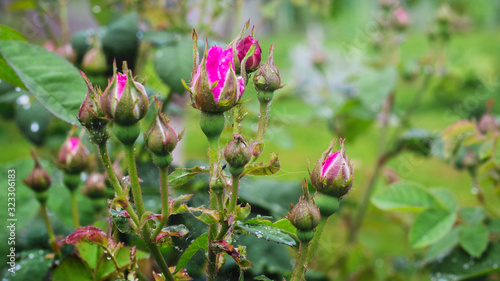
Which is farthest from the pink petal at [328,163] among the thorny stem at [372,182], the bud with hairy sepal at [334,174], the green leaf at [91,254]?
the thorny stem at [372,182]

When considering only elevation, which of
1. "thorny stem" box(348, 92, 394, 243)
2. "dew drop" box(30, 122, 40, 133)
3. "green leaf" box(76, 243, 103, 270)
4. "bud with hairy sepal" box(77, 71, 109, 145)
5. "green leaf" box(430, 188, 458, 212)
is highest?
"bud with hairy sepal" box(77, 71, 109, 145)

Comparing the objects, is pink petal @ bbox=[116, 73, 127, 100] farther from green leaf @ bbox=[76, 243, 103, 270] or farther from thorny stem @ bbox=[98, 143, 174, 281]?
green leaf @ bbox=[76, 243, 103, 270]

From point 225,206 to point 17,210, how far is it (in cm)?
38

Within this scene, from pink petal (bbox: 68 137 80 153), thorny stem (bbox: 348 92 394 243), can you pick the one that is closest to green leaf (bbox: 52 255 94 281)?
pink petal (bbox: 68 137 80 153)

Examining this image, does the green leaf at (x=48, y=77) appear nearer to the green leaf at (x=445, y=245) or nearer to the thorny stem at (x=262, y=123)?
the thorny stem at (x=262, y=123)

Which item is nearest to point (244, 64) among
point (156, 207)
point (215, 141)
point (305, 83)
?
point (215, 141)

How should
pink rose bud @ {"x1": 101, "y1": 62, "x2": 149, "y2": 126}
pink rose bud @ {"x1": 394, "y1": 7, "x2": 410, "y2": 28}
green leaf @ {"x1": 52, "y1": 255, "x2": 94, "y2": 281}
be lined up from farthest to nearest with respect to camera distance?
pink rose bud @ {"x1": 394, "y1": 7, "x2": 410, "y2": 28} → green leaf @ {"x1": 52, "y1": 255, "x2": 94, "y2": 281} → pink rose bud @ {"x1": 101, "y1": 62, "x2": 149, "y2": 126}

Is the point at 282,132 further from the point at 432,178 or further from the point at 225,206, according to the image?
the point at 432,178

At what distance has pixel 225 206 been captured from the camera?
30 centimetres

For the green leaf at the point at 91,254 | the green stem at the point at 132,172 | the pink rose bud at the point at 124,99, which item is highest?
the pink rose bud at the point at 124,99

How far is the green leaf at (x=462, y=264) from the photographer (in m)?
0.54

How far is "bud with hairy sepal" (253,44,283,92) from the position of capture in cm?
30

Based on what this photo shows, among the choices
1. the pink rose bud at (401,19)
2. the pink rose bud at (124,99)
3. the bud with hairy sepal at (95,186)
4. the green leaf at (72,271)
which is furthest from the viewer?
the pink rose bud at (401,19)

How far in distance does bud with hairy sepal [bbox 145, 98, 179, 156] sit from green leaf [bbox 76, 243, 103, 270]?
17 centimetres
